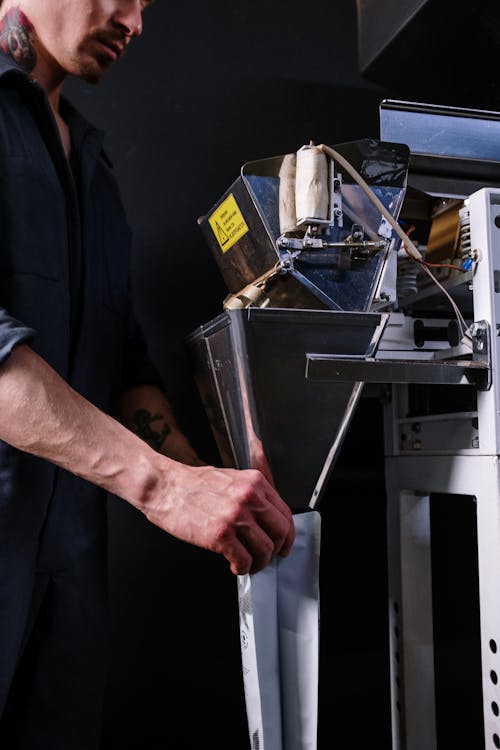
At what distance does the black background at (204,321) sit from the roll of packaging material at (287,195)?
551mm

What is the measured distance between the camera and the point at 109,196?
1.20 metres

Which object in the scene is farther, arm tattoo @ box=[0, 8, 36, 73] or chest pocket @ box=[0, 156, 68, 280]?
arm tattoo @ box=[0, 8, 36, 73]

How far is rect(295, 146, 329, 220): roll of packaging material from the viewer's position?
0.89m

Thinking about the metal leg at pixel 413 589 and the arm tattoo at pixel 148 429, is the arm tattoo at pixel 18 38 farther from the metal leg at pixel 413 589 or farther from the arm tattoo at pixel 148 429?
the metal leg at pixel 413 589

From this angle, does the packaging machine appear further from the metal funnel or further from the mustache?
the mustache

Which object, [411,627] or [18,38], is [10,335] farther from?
[411,627]

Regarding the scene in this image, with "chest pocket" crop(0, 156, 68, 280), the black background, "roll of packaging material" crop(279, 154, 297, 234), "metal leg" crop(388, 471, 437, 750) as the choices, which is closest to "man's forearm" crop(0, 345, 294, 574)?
"chest pocket" crop(0, 156, 68, 280)

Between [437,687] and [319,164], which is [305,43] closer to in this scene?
[319,164]

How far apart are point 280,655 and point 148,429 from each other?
47 centimetres

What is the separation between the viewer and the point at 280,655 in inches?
34.1

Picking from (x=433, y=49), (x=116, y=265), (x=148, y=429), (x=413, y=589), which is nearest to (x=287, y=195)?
(x=116, y=265)

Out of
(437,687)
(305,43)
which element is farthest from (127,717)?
(305,43)

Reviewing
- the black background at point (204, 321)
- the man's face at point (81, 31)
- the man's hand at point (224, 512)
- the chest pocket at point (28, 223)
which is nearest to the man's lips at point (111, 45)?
the man's face at point (81, 31)

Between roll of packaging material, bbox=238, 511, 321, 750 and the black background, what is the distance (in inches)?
21.4
